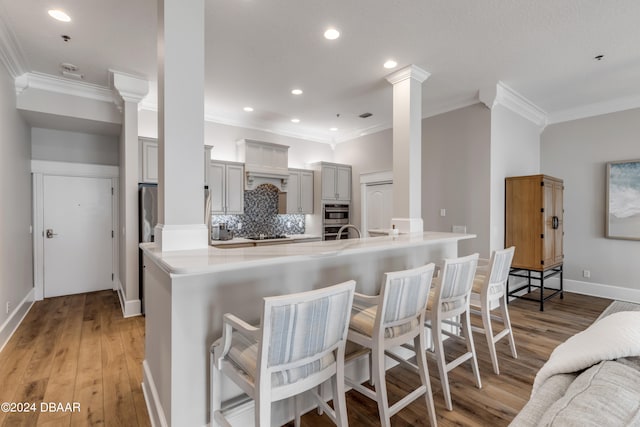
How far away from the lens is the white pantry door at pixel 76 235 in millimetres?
4508

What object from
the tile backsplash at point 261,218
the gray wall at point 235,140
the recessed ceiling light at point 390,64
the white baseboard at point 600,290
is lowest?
the white baseboard at point 600,290

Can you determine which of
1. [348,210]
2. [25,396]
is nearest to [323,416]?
[25,396]

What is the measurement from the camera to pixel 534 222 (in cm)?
404

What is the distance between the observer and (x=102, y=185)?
4.86 meters

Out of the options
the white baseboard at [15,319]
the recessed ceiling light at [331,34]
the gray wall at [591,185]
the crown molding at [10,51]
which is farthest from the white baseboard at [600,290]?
the crown molding at [10,51]

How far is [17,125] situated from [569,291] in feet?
25.9

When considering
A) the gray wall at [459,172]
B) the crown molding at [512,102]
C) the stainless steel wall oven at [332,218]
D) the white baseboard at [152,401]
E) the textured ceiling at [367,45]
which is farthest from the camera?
the stainless steel wall oven at [332,218]

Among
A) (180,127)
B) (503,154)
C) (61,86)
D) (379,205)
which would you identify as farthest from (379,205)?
(61,86)

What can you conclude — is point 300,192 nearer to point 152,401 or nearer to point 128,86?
point 128,86

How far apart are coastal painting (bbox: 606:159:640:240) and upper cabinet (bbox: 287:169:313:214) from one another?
4.60m

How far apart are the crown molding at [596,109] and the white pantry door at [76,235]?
7244 millimetres

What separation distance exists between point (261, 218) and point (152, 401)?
12.8ft

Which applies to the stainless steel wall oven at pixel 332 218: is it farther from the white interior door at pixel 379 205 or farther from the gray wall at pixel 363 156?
the white interior door at pixel 379 205

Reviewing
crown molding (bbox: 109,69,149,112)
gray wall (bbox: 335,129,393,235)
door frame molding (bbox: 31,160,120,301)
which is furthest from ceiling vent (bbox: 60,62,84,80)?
gray wall (bbox: 335,129,393,235)
